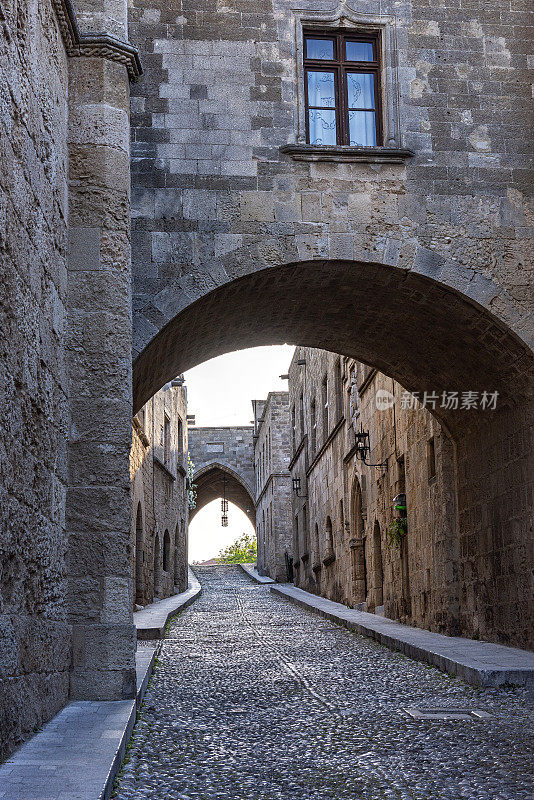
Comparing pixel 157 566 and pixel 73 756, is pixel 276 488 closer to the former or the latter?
pixel 157 566

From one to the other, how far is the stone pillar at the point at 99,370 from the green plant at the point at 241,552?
55.3 metres

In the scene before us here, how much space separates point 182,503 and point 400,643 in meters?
18.4

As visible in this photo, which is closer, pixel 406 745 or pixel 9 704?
pixel 9 704

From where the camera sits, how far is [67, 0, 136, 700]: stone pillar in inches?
234

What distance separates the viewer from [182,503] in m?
27.7

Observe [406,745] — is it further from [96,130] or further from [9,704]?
[96,130]

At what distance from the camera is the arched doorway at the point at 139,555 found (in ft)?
54.0

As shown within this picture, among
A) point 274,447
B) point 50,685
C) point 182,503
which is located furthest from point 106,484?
point 274,447

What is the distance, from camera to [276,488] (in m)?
33.1

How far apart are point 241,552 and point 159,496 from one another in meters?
42.6

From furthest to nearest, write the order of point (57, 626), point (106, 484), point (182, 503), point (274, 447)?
point (274, 447)
point (182, 503)
point (106, 484)
point (57, 626)

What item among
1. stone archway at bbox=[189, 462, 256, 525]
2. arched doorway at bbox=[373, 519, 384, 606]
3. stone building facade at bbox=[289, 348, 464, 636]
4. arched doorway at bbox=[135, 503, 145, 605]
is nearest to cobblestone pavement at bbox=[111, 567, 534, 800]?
stone building facade at bbox=[289, 348, 464, 636]

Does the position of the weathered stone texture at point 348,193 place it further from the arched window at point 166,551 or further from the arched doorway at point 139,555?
the arched window at point 166,551

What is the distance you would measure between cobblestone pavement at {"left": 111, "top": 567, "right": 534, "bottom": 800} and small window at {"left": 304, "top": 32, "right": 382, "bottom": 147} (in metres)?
4.79
